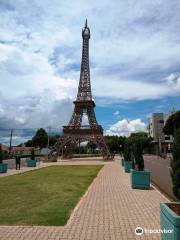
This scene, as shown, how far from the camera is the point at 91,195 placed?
12.5 meters

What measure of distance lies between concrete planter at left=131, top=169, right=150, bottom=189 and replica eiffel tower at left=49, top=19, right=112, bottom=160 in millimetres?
38515

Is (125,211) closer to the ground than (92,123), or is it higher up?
closer to the ground

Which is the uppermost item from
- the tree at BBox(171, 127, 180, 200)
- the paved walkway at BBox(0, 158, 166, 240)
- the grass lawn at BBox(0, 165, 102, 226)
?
the tree at BBox(171, 127, 180, 200)

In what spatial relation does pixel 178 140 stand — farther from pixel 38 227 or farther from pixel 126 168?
pixel 126 168

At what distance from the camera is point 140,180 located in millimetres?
15016

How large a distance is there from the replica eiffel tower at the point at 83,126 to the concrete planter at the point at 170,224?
1897 inches

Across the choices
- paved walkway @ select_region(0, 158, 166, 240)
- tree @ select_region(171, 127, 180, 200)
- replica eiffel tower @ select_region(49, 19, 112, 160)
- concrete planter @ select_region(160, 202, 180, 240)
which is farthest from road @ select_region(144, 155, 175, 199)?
replica eiffel tower @ select_region(49, 19, 112, 160)

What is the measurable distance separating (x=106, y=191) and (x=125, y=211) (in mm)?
4419

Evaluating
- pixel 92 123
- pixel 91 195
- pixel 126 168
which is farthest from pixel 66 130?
pixel 91 195

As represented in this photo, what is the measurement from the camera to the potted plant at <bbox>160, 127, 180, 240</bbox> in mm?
4660

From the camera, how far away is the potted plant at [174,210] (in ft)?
15.3

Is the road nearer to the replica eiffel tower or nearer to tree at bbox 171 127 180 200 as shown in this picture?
tree at bbox 171 127 180 200

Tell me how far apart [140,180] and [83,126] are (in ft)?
139

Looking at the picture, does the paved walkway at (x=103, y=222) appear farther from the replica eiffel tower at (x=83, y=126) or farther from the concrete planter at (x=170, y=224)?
the replica eiffel tower at (x=83, y=126)
